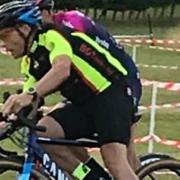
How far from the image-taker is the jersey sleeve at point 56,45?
6000mm

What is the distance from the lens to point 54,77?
588cm

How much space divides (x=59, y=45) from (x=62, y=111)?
2.38ft

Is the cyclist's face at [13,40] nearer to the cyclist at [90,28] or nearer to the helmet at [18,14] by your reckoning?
the helmet at [18,14]

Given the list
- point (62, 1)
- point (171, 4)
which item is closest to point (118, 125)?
point (62, 1)

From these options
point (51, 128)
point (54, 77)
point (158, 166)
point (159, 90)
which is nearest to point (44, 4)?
point (54, 77)

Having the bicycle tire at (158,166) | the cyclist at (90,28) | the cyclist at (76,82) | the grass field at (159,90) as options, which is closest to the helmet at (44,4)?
the cyclist at (90,28)

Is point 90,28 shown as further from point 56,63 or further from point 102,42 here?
point 56,63

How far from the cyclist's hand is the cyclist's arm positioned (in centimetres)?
15

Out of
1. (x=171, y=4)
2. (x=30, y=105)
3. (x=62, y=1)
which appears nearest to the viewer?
(x=30, y=105)

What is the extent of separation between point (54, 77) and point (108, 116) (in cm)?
57

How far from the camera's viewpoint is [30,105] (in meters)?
5.74

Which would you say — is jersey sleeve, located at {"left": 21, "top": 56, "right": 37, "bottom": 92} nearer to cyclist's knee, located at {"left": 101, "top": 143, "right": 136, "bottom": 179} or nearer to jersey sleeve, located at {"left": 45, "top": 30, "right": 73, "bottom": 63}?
jersey sleeve, located at {"left": 45, "top": 30, "right": 73, "bottom": 63}

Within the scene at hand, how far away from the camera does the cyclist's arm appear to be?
5844 millimetres

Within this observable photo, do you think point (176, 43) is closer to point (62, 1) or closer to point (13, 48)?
point (62, 1)
